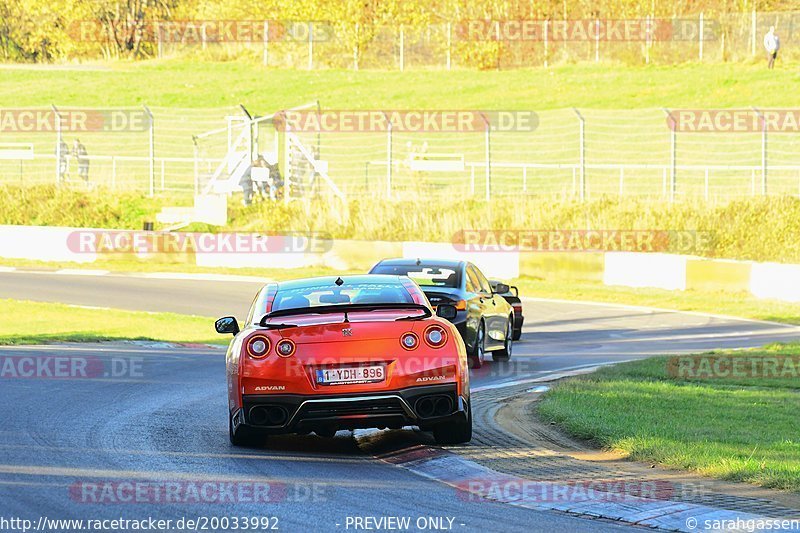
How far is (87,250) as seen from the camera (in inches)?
1280

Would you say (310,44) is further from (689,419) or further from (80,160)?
(689,419)

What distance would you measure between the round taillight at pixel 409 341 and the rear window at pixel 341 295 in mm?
641

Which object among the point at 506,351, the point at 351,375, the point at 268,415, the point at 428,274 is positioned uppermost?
the point at 428,274

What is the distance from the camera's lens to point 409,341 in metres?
9.39

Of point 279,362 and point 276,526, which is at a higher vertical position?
point 279,362

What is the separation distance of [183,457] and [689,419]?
14.9ft

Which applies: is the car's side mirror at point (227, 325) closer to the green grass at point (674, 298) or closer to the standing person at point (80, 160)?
the green grass at point (674, 298)

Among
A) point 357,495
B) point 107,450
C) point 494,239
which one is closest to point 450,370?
point 357,495

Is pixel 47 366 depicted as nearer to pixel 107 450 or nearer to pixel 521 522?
pixel 107 450

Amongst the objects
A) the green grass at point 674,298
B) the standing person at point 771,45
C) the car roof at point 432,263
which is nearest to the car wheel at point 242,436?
the car roof at point 432,263

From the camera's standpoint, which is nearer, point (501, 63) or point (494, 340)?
point (494, 340)

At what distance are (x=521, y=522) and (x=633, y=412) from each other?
4750 millimetres
